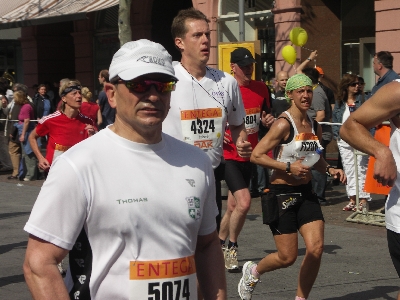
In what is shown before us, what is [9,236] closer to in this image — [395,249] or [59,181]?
[395,249]

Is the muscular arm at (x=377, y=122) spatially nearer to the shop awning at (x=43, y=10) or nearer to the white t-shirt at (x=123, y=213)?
the white t-shirt at (x=123, y=213)

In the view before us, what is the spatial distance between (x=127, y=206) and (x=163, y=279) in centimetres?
29

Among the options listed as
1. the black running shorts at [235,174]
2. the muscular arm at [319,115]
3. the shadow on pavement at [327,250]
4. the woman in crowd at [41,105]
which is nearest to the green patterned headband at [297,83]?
the black running shorts at [235,174]

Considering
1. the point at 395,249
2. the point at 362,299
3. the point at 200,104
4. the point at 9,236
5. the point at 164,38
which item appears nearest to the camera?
the point at 395,249

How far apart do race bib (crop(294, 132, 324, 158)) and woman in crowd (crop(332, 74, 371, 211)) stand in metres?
4.71

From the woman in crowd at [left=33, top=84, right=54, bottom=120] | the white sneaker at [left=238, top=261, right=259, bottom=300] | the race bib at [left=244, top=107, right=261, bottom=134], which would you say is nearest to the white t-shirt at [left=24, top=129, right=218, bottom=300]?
the white sneaker at [left=238, top=261, right=259, bottom=300]

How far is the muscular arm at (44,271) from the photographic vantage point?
2.76 m

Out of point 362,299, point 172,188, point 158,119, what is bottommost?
point 362,299

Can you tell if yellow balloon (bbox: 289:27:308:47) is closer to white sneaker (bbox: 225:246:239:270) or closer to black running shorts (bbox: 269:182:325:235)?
white sneaker (bbox: 225:246:239:270)

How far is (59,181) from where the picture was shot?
110 inches

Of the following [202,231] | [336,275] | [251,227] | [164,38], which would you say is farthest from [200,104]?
[164,38]

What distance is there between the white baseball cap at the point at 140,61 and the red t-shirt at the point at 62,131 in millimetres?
6088

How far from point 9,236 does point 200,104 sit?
4.83 metres

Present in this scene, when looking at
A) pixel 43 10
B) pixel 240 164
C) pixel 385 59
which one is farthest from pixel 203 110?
pixel 43 10
